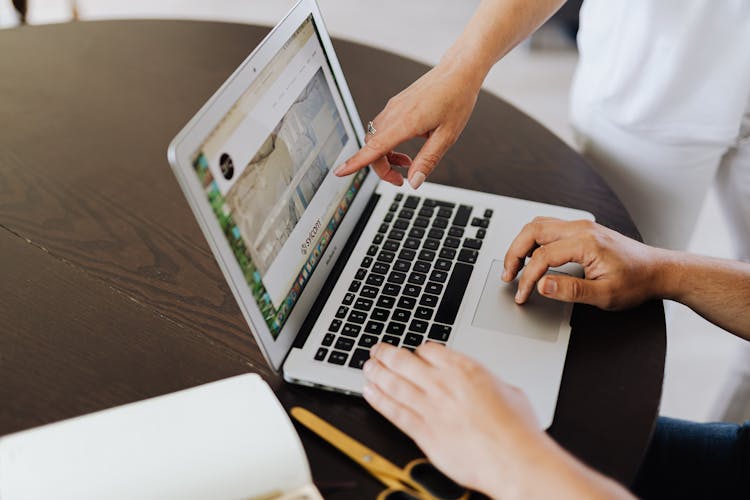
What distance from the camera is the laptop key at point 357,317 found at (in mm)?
878

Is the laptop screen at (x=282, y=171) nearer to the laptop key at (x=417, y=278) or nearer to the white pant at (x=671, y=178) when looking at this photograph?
the laptop key at (x=417, y=278)

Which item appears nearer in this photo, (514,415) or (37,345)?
(514,415)

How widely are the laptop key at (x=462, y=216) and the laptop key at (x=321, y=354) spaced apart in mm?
294

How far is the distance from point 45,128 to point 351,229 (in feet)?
1.84

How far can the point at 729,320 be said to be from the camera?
936 mm

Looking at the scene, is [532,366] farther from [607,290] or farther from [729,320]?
[729,320]

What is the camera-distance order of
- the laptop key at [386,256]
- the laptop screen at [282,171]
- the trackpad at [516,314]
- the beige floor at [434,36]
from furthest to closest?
the beige floor at [434,36] → the laptop key at [386,256] → the trackpad at [516,314] → the laptop screen at [282,171]

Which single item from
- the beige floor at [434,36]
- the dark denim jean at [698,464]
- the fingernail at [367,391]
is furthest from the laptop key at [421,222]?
the beige floor at [434,36]

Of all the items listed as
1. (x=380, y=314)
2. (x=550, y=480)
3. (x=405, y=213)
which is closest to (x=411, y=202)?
(x=405, y=213)

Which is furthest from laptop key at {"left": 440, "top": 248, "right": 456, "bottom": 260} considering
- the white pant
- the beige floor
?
the beige floor

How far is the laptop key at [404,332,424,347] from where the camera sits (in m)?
0.85

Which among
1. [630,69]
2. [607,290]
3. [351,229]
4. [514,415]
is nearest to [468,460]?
[514,415]

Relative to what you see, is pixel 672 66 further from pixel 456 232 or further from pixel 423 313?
pixel 423 313

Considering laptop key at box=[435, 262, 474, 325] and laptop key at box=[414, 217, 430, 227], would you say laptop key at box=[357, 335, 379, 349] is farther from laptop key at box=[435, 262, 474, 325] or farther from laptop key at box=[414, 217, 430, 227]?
laptop key at box=[414, 217, 430, 227]
